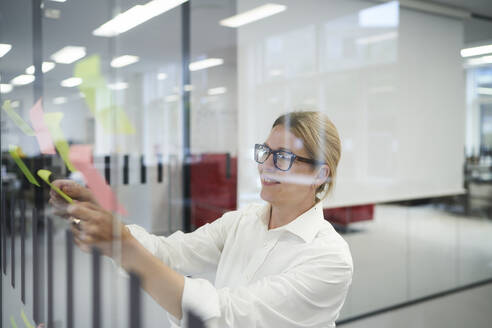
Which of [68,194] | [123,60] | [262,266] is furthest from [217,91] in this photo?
[262,266]

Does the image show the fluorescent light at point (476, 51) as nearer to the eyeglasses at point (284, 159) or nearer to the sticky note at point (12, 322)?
the eyeglasses at point (284, 159)

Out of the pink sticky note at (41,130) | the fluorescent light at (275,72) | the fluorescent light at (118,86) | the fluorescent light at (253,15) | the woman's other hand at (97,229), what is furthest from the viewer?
the fluorescent light at (275,72)

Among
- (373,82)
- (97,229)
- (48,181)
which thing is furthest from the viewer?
(373,82)

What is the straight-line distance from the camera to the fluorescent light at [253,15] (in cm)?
163

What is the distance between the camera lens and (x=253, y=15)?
168 centimetres

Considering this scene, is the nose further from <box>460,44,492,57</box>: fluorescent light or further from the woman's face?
<box>460,44,492,57</box>: fluorescent light

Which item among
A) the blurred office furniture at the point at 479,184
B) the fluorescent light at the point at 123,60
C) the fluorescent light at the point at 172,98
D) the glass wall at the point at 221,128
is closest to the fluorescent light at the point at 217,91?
the glass wall at the point at 221,128

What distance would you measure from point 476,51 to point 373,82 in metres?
0.48

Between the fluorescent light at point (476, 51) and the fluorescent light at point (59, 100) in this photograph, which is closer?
the fluorescent light at point (59, 100)

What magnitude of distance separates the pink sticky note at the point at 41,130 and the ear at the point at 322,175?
80 centimetres

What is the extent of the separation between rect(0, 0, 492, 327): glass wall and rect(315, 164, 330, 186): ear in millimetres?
163

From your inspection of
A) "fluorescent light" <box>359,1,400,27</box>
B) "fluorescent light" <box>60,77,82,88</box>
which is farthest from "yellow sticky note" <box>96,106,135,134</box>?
"fluorescent light" <box>359,1,400,27</box>

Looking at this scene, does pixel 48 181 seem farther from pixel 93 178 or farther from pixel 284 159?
pixel 284 159

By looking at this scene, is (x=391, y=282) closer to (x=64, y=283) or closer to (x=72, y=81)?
(x=64, y=283)
